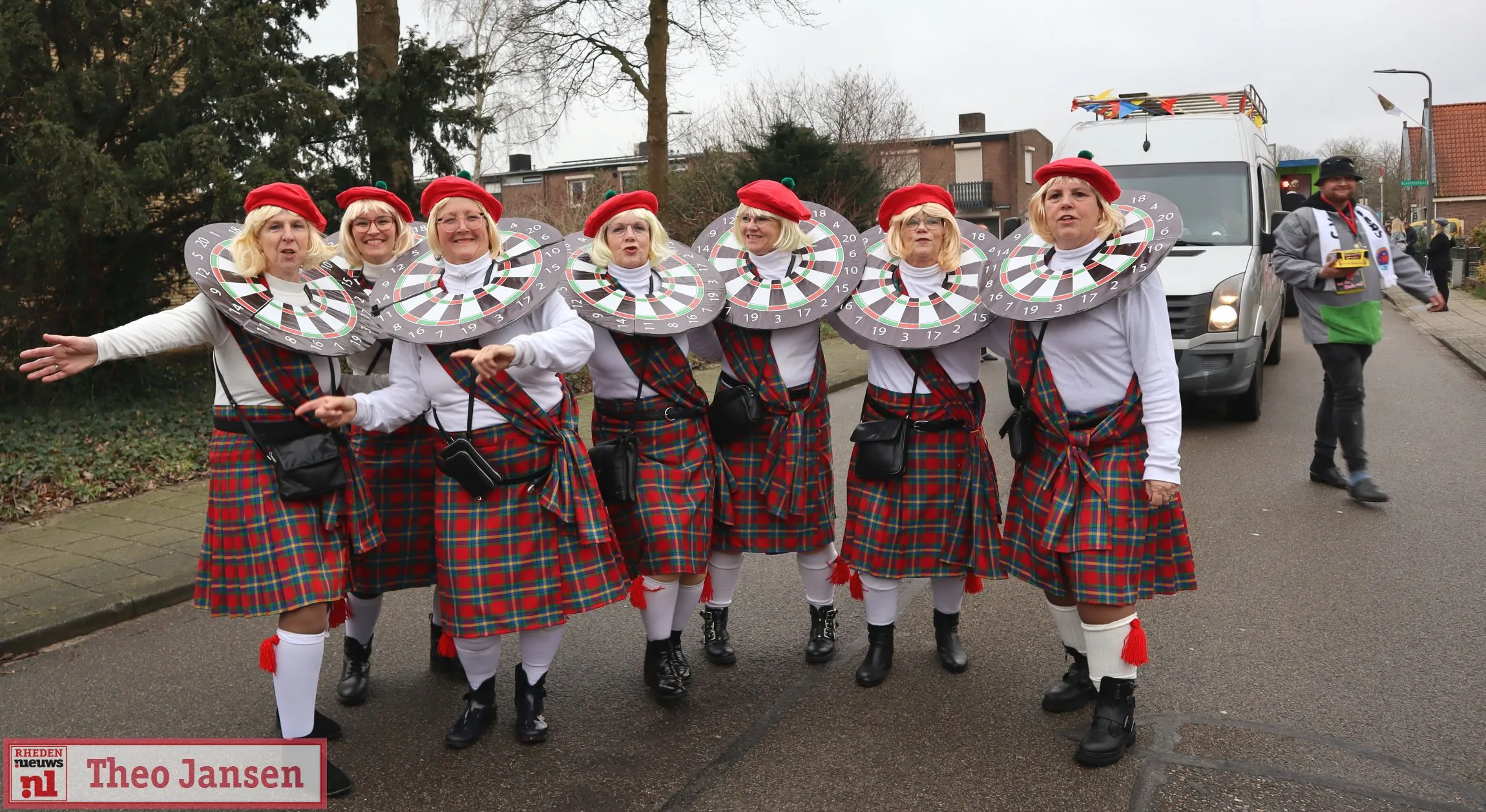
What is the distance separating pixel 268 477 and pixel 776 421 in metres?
1.75

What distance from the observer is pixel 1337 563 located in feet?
17.9

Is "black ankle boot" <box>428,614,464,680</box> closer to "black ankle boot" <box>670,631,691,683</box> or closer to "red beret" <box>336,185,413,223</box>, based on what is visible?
"black ankle boot" <box>670,631,691,683</box>

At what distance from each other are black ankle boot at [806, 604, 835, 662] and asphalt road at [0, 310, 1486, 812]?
0.06m

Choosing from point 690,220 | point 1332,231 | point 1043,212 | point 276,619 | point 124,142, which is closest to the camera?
point 1043,212

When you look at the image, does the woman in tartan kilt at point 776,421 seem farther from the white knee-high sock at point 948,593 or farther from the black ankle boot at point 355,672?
the black ankle boot at point 355,672

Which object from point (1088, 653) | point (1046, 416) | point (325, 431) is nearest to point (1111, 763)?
point (1088, 653)

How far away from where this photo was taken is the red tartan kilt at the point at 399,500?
155 inches

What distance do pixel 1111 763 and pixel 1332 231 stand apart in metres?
4.64

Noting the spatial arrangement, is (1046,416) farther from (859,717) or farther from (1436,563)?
(1436,563)

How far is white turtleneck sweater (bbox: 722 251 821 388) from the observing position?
413cm

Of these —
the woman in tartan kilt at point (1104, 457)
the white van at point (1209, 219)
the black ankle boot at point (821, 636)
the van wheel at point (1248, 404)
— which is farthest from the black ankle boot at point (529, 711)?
the van wheel at point (1248, 404)

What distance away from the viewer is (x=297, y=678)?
3.42 metres

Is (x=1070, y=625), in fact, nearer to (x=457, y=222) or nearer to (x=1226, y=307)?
(x=457, y=222)

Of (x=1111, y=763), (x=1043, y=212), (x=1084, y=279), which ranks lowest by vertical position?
(x=1111, y=763)
